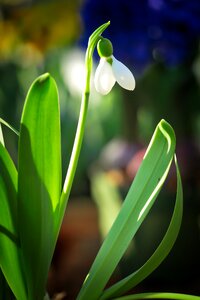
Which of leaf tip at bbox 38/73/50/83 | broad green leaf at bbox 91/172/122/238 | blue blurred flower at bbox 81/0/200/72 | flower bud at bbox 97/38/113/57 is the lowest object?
broad green leaf at bbox 91/172/122/238

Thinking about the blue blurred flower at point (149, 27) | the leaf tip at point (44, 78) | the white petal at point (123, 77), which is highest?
the leaf tip at point (44, 78)

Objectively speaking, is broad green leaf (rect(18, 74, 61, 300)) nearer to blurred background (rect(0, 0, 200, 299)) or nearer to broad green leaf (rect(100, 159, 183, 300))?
broad green leaf (rect(100, 159, 183, 300))

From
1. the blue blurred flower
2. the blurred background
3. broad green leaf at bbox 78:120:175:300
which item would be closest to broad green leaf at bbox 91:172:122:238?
the blurred background

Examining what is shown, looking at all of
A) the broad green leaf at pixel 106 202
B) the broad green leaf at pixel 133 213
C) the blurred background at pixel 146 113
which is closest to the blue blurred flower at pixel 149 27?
the blurred background at pixel 146 113

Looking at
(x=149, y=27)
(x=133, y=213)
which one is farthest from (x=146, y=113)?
(x=133, y=213)

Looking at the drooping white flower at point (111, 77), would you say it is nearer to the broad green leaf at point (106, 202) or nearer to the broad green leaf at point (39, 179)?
the broad green leaf at point (39, 179)

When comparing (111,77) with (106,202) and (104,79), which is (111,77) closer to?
(104,79)
